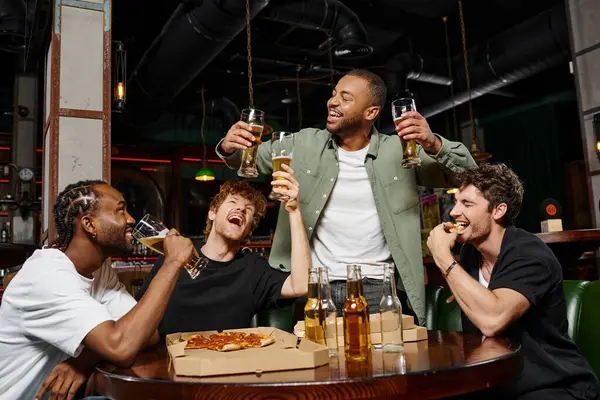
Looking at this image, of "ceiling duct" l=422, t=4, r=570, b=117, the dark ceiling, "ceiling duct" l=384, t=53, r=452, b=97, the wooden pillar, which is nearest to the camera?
the wooden pillar

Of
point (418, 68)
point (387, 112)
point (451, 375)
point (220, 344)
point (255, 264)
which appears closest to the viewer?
point (451, 375)

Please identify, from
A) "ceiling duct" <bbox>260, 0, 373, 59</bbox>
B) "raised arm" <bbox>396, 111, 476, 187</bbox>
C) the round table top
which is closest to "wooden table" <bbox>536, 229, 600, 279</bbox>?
the round table top

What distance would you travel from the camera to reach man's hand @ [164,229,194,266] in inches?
64.2

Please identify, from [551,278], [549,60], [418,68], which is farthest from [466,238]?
[418,68]

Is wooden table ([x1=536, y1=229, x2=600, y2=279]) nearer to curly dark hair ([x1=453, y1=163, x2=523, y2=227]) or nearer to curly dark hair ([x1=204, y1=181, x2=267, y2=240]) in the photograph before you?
curly dark hair ([x1=453, y1=163, x2=523, y2=227])

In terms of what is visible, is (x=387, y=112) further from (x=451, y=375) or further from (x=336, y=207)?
(x=451, y=375)

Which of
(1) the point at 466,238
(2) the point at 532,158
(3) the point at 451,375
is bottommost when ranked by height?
(3) the point at 451,375

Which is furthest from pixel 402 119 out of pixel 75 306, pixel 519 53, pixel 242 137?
pixel 519 53

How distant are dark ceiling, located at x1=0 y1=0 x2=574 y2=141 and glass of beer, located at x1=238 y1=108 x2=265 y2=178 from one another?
3.34 metres

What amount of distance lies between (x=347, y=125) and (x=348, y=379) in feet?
4.78

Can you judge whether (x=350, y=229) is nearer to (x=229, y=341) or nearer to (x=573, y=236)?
(x=229, y=341)

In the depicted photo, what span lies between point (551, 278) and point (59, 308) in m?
1.51

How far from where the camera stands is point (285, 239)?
2418 millimetres

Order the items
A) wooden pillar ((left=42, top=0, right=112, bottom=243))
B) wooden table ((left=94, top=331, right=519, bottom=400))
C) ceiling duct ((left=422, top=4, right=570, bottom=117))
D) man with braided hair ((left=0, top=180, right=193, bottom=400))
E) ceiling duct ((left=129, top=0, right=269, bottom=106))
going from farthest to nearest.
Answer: ceiling duct ((left=422, top=4, right=570, bottom=117)), ceiling duct ((left=129, top=0, right=269, bottom=106)), wooden pillar ((left=42, top=0, right=112, bottom=243)), man with braided hair ((left=0, top=180, right=193, bottom=400)), wooden table ((left=94, top=331, right=519, bottom=400))
